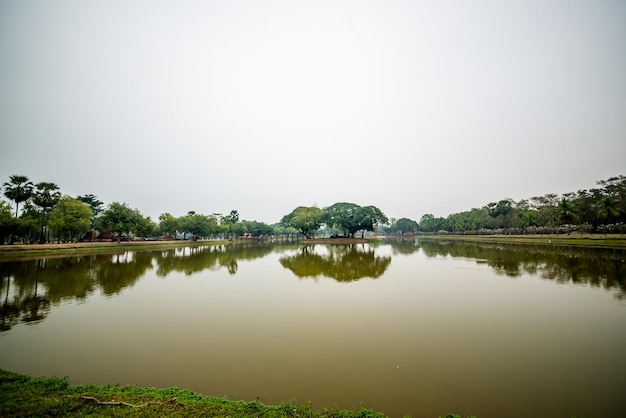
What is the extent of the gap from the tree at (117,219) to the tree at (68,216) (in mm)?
4055

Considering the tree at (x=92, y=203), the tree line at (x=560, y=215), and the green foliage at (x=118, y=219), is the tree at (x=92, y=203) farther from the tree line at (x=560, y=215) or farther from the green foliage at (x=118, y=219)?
the tree line at (x=560, y=215)

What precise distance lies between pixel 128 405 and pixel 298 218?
66.6 meters

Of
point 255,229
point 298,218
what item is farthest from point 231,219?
point 298,218

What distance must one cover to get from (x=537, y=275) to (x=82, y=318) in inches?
996

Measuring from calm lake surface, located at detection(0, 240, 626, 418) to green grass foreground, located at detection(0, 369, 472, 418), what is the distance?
570mm

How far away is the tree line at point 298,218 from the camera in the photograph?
4403 centimetres

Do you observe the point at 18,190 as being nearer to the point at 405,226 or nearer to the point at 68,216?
the point at 68,216

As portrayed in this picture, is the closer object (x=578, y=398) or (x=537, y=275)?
(x=578, y=398)

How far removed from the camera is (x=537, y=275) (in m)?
17.1

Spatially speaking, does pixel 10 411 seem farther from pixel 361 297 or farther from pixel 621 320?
pixel 621 320

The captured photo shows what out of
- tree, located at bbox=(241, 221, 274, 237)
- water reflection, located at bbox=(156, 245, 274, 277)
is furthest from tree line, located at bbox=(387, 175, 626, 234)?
tree, located at bbox=(241, 221, 274, 237)

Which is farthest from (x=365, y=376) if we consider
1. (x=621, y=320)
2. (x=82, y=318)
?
(x=82, y=318)

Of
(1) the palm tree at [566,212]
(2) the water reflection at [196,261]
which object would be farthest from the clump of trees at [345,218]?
(1) the palm tree at [566,212]

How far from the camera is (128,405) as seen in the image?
4496 millimetres
